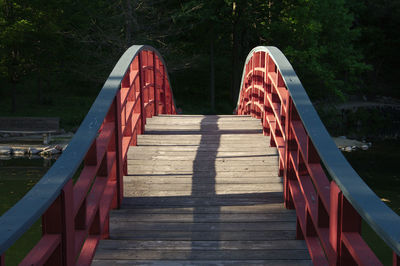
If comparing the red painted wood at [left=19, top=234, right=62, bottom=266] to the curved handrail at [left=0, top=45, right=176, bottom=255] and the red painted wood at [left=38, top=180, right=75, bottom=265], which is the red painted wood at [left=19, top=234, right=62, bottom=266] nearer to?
the red painted wood at [left=38, top=180, right=75, bottom=265]

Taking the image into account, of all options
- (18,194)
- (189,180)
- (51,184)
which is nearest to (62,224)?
(51,184)

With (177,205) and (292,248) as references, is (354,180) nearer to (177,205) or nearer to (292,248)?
(292,248)

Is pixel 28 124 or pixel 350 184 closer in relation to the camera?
pixel 350 184

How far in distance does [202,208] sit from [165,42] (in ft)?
76.8

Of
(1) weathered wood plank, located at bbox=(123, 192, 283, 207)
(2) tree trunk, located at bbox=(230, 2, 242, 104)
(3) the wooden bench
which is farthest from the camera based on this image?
(2) tree trunk, located at bbox=(230, 2, 242, 104)

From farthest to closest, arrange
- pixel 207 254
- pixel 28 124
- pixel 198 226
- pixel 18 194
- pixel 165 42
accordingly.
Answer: pixel 165 42 → pixel 28 124 → pixel 18 194 → pixel 198 226 → pixel 207 254

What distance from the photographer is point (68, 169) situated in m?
2.59

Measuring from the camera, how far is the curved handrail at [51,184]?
1924 millimetres

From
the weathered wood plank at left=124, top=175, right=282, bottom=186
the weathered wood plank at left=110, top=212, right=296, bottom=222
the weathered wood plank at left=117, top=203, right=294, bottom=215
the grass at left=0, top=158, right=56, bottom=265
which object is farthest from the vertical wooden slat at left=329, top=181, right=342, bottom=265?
the grass at left=0, top=158, right=56, bottom=265

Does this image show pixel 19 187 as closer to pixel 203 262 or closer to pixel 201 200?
pixel 201 200

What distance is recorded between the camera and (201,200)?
4488 mm

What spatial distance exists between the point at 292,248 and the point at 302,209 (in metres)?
0.26

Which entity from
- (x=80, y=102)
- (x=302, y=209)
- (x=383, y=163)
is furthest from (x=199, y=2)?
(x=302, y=209)

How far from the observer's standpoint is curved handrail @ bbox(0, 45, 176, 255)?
6.31 feet
